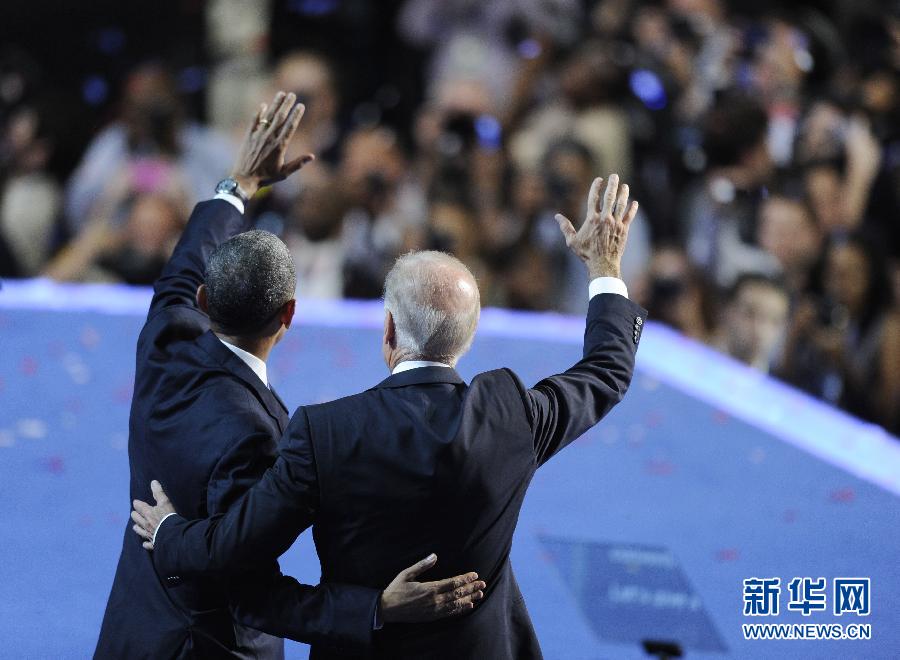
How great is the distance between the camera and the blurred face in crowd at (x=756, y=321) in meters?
4.37

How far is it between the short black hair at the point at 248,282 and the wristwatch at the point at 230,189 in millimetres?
390

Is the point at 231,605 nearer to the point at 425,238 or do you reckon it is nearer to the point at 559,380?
the point at 559,380

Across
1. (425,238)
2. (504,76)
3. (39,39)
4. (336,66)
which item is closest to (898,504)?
(425,238)

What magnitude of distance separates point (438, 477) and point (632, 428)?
2193 mm

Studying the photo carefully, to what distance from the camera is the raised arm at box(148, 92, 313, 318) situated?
2.04m

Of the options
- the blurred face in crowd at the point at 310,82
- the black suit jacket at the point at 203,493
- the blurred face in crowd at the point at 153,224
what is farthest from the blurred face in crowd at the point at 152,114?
the black suit jacket at the point at 203,493

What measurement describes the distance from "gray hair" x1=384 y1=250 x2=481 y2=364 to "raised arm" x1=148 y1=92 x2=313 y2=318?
1.52ft

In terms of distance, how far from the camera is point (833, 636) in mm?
2564

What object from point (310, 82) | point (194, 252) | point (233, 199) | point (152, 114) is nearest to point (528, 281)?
point (310, 82)

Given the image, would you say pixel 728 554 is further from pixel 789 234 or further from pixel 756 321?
pixel 789 234

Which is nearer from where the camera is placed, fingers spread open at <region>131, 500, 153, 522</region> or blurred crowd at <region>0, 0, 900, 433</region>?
fingers spread open at <region>131, 500, 153, 522</region>

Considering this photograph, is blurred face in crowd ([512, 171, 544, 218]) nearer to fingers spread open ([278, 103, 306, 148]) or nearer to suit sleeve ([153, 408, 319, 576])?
fingers spread open ([278, 103, 306, 148])

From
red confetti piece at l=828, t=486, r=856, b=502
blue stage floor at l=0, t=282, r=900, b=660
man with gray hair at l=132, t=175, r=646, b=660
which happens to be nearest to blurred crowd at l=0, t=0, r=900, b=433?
blue stage floor at l=0, t=282, r=900, b=660

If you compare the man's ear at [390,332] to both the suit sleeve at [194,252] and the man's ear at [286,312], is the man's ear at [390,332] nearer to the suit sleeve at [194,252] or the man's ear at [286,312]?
the man's ear at [286,312]
